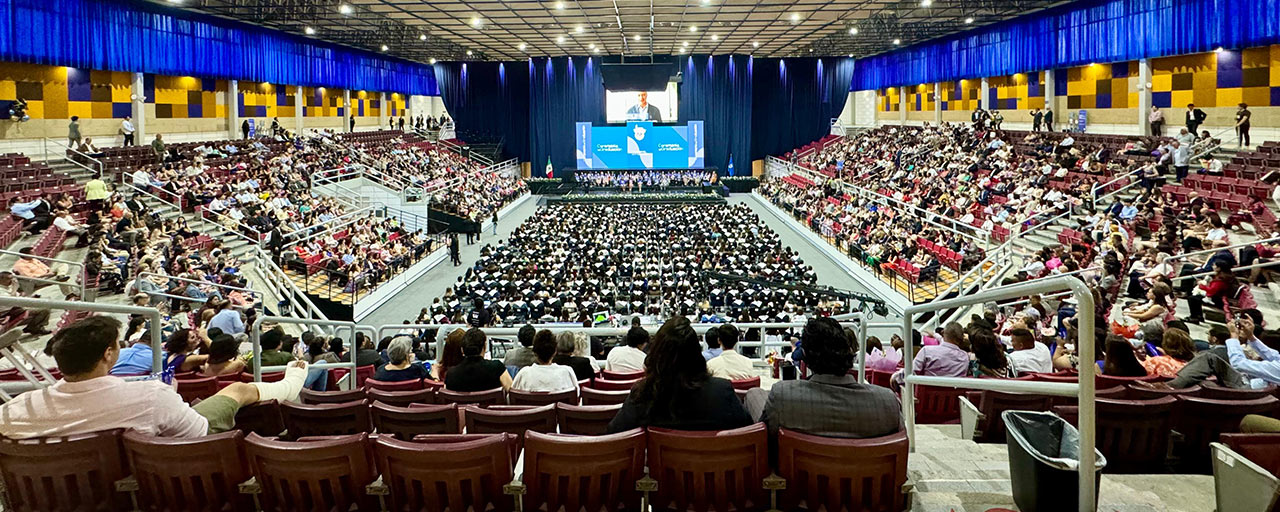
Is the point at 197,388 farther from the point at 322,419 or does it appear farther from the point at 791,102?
the point at 791,102

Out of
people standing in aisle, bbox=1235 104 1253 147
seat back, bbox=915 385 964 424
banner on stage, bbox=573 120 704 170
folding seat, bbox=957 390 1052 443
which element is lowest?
seat back, bbox=915 385 964 424

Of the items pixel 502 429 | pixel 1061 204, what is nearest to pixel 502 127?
pixel 1061 204

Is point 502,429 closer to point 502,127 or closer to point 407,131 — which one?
point 407,131

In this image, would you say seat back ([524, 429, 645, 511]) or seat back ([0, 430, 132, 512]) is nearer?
seat back ([0, 430, 132, 512])

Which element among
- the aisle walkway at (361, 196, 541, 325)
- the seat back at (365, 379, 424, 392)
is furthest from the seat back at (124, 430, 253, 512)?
the aisle walkway at (361, 196, 541, 325)

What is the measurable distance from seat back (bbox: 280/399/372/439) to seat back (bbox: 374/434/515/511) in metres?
1.19

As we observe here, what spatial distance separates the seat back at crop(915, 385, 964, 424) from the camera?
5766 millimetres

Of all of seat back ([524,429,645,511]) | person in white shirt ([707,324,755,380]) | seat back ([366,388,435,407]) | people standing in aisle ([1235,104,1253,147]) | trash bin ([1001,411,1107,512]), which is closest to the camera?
trash bin ([1001,411,1107,512])

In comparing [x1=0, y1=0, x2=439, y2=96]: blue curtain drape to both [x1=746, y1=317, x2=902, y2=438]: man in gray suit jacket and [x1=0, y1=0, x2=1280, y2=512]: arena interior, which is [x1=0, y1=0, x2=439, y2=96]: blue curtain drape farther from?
[x1=746, y1=317, x2=902, y2=438]: man in gray suit jacket

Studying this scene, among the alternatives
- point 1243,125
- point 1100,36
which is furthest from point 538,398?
point 1100,36

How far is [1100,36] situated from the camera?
22.4m

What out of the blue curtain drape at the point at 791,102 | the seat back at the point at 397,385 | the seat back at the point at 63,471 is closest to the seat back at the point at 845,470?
the seat back at the point at 63,471

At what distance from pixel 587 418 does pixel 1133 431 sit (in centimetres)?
268

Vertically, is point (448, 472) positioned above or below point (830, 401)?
below
